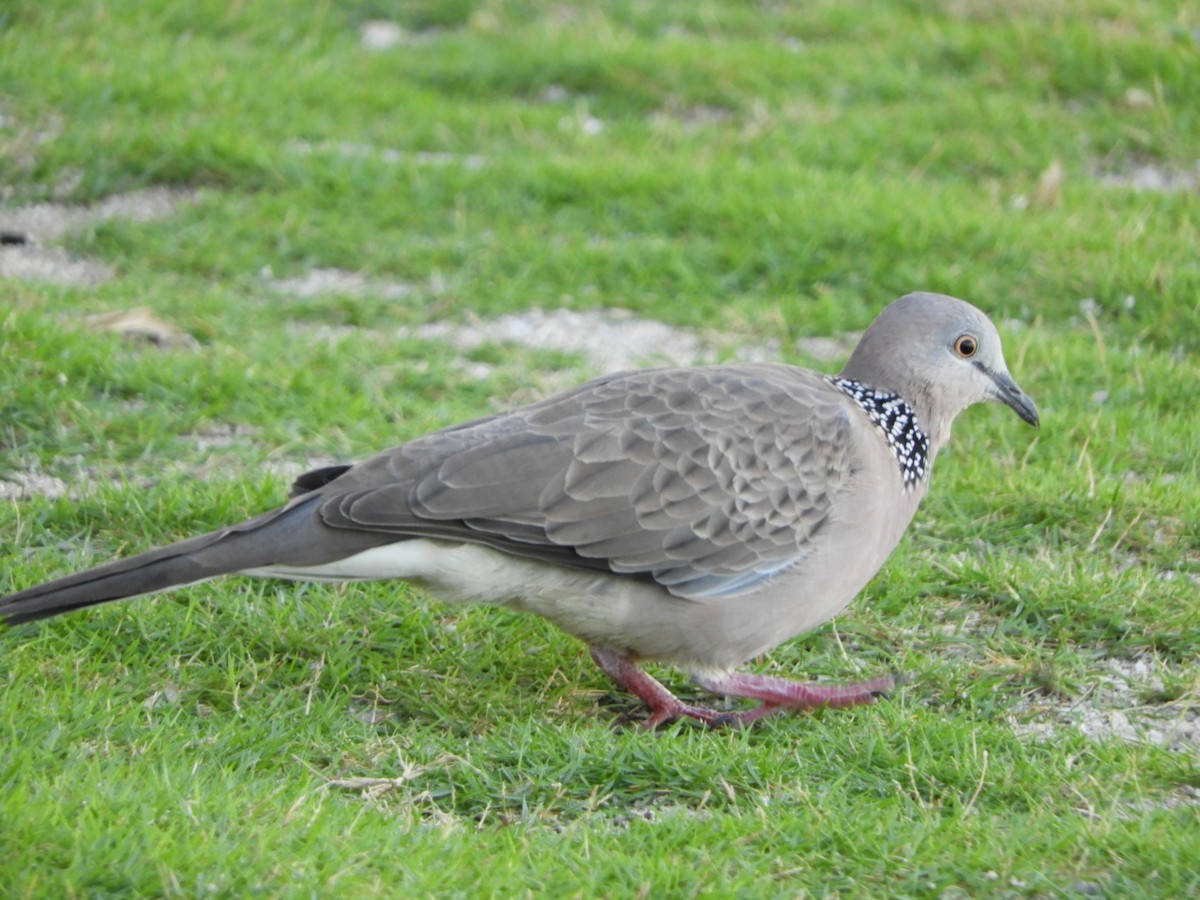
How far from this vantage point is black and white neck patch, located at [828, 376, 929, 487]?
4.11 meters

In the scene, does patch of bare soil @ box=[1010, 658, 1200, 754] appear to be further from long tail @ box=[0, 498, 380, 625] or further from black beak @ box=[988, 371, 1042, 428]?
long tail @ box=[0, 498, 380, 625]

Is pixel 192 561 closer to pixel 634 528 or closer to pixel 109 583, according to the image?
pixel 109 583

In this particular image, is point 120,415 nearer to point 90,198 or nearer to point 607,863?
point 90,198

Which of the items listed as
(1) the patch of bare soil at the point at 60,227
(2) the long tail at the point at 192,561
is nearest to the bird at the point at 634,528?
(2) the long tail at the point at 192,561

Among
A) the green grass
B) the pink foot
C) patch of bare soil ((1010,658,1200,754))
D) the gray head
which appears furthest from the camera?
the gray head

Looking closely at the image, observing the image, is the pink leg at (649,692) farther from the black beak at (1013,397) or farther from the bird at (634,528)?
the black beak at (1013,397)

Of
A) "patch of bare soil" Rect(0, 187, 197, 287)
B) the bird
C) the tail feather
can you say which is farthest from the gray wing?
"patch of bare soil" Rect(0, 187, 197, 287)

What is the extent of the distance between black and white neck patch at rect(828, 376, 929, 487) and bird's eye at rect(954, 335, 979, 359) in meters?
0.22

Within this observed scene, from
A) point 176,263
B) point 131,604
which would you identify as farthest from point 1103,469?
point 176,263

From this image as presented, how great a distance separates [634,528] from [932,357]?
Result: 107 centimetres

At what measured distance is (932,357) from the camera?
167 inches

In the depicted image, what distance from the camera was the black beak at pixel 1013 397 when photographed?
172 inches

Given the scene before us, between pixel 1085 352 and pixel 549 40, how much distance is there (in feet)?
12.1

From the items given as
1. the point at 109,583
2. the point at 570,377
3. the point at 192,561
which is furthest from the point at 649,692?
the point at 570,377
